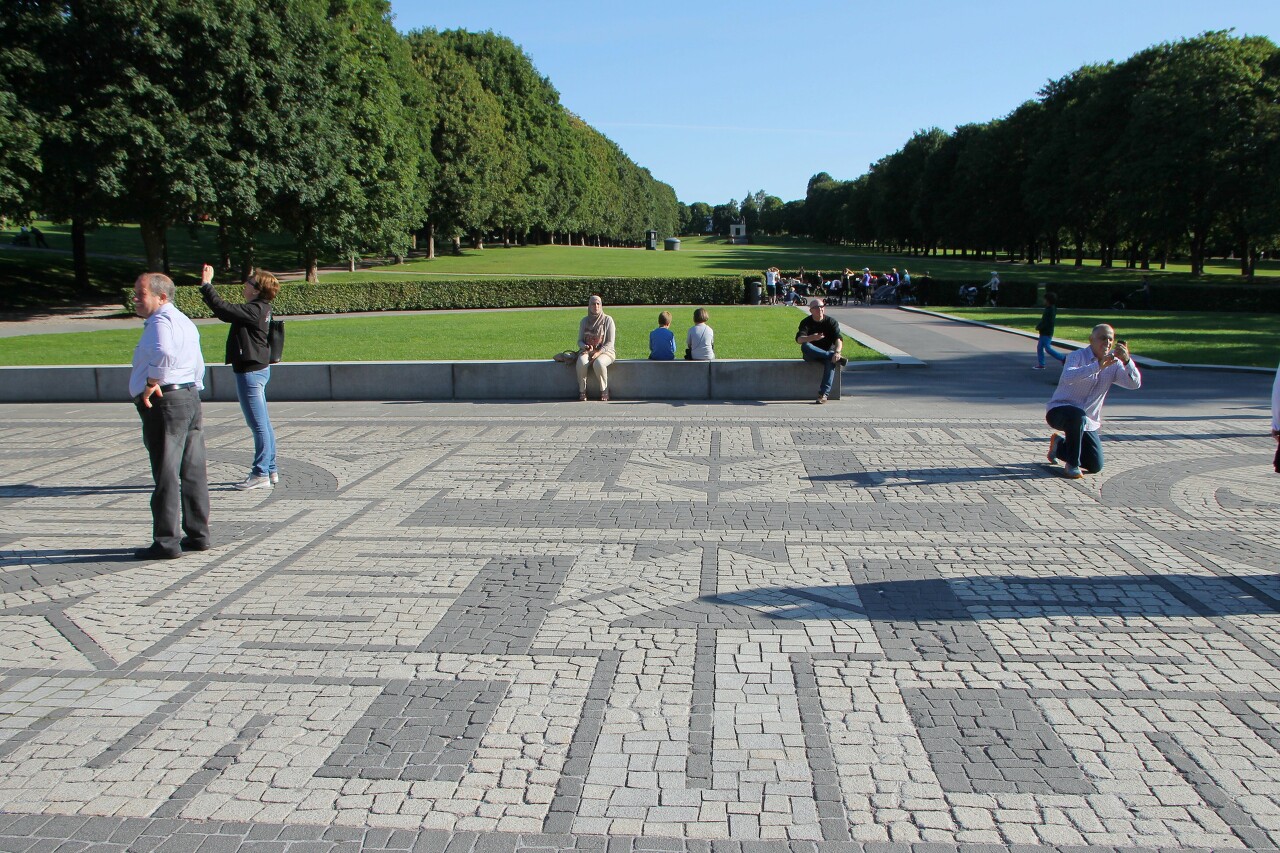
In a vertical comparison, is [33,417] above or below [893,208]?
below

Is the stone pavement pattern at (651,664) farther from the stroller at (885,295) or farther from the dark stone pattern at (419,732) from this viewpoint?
the stroller at (885,295)

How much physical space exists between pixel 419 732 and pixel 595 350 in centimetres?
1023

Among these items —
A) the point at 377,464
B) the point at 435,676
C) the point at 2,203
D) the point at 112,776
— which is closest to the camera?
the point at 112,776

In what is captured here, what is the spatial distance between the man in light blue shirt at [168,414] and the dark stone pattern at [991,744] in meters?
5.07

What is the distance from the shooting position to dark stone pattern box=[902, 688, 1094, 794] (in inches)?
149

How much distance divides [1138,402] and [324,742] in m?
12.9

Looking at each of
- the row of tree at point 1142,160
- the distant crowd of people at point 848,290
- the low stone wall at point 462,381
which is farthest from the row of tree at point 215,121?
the row of tree at point 1142,160

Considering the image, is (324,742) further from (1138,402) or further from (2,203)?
(2,203)

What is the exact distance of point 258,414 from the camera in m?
8.80

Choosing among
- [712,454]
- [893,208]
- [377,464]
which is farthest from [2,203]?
[893,208]

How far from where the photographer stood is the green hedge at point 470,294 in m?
32.2

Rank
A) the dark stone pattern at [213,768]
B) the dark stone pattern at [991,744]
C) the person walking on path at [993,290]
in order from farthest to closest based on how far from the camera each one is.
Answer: the person walking on path at [993,290] < the dark stone pattern at [991,744] < the dark stone pattern at [213,768]

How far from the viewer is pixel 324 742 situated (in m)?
4.14

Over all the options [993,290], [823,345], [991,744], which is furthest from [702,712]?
[993,290]
